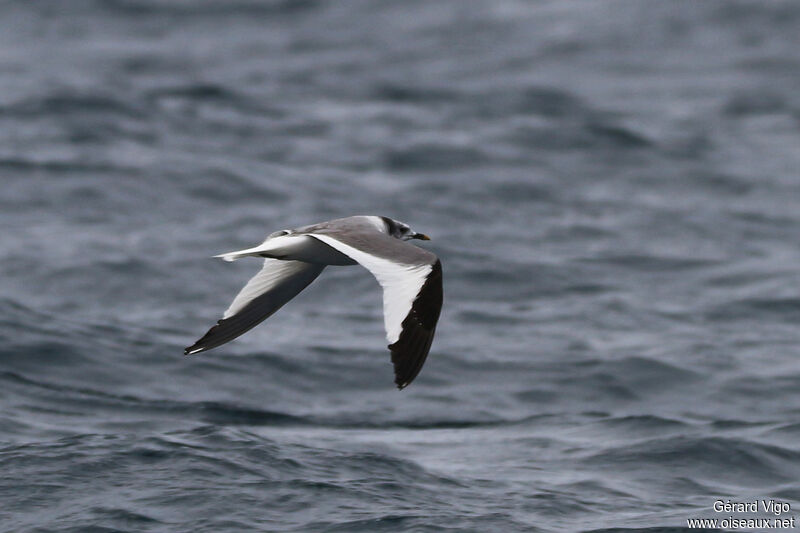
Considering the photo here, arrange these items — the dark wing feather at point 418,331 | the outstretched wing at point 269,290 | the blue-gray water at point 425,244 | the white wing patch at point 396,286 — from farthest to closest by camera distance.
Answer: the blue-gray water at point 425,244
the outstretched wing at point 269,290
the white wing patch at point 396,286
the dark wing feather at point 418,331

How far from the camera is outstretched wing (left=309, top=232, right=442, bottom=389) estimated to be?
679 centimetres

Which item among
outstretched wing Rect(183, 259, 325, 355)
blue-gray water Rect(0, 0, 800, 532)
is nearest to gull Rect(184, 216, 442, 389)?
outstretched wing Rect(183, 259, 325, 355)

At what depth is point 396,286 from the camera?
6973mm

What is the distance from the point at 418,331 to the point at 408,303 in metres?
0.16

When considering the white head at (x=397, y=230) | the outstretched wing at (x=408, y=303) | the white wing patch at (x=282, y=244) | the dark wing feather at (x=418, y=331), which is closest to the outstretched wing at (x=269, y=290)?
the white head at (x=397, y=230)

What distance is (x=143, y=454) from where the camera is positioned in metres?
8.74

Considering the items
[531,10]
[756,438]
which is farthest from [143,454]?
[531,10]

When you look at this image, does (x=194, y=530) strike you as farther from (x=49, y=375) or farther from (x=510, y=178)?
(x=510, y=178)

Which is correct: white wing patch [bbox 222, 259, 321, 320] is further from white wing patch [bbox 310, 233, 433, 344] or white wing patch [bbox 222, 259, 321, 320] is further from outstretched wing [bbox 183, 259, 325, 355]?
white wing patch [bbox 310, 233, 433, 344]

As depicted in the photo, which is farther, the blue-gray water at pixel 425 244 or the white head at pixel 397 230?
the blue-gray water at pixel 425 244

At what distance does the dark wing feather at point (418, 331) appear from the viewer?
22.2ft

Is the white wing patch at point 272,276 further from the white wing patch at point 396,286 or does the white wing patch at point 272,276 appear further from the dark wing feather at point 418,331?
the dark wing feather at point 418,331

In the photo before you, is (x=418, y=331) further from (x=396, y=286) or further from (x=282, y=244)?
(x=282, y=244)

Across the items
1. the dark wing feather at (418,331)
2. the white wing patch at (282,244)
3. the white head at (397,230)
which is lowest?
the dark wing feather at (418,331)
